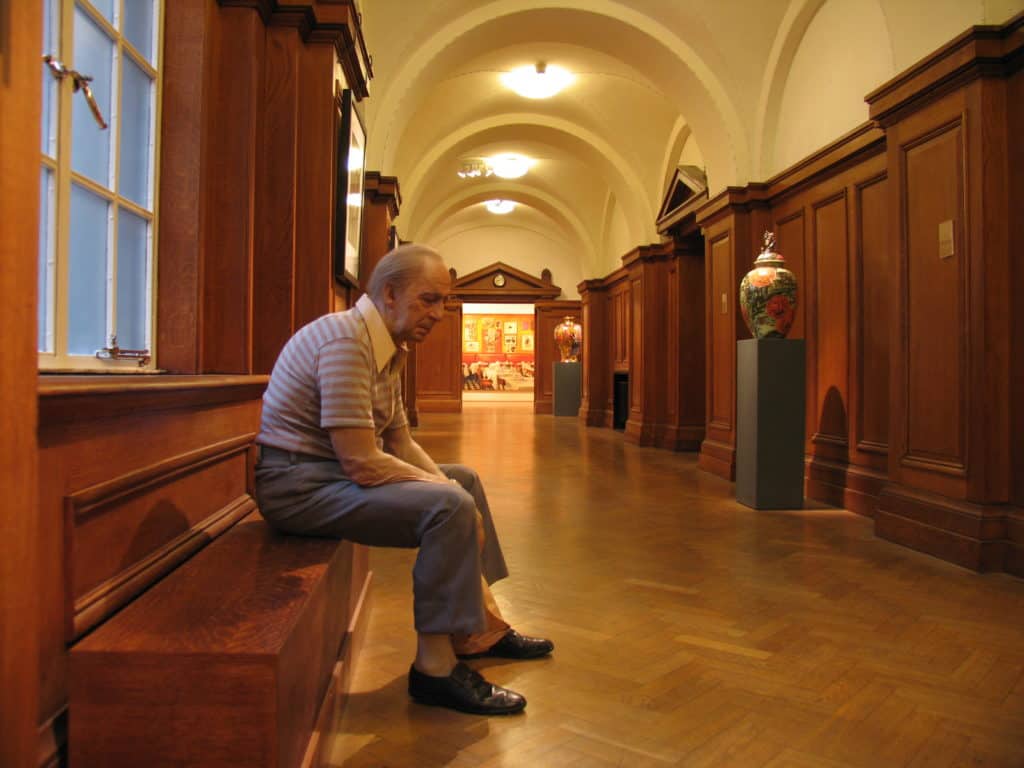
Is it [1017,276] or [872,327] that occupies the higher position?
[1017,276]

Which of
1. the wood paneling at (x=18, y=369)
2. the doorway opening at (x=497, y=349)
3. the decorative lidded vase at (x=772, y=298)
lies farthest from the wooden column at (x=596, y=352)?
the wood paneling at (x=18, y=369)

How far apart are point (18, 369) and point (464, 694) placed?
1429 mm

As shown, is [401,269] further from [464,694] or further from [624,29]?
[624,29]

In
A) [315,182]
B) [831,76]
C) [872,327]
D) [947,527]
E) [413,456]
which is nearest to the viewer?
[413,456]

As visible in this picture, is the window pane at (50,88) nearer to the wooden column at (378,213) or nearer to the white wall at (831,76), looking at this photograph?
the white wall at (831,76)

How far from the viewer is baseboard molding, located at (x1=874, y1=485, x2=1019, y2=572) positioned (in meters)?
3.61

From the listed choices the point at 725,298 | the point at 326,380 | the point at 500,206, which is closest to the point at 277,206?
the point at 326,380

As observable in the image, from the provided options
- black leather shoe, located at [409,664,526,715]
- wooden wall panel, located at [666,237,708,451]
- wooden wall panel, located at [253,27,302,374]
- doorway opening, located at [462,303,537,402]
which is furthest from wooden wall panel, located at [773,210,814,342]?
doorway opening, located at [462,303,537,402]

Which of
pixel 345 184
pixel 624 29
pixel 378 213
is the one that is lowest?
pixel 345 184

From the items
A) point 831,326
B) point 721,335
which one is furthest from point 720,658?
point 721,335

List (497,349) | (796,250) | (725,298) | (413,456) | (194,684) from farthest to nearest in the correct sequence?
1. (497,349)
2. (725,298)
3. (796,250)
4. (413,456)
5. (194,684)

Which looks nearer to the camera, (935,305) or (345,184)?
(345,184)

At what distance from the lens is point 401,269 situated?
78.5 inches

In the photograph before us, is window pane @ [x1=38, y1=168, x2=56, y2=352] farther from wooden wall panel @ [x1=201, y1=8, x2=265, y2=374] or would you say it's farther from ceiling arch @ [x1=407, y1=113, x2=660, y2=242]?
ceiling arch @ [x1=407, y1=113, x2=660, y2=242]
